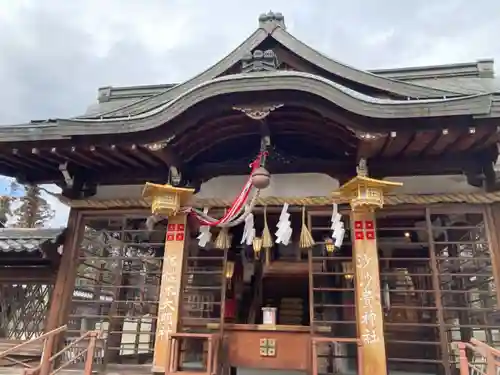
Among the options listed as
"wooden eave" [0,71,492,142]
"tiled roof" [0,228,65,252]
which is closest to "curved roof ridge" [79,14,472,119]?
"wooden eave" [0,71,492,142]

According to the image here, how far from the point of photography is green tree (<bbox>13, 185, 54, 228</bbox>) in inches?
958

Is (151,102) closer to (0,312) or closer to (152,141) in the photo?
(152,141)

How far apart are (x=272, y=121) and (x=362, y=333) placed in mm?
3477

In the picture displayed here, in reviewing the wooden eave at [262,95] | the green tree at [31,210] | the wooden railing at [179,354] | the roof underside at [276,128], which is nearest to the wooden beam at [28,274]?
the roof underside at [276,128]

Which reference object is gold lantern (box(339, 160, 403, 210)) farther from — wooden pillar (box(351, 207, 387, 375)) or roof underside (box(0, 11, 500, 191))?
roof underside (box(0, 11, 500, 191))

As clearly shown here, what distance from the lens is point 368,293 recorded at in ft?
20.2

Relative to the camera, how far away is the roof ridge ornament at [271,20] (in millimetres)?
7246

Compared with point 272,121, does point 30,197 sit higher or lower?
higher

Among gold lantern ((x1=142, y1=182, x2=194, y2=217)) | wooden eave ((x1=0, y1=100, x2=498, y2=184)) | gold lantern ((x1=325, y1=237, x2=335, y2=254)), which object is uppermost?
wooden eave ((x1=0, y1=100, x2=498, y2=184))

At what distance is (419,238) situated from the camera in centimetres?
958

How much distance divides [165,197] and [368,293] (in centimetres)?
354

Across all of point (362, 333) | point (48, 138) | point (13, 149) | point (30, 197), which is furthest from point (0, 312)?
point (30, 197)

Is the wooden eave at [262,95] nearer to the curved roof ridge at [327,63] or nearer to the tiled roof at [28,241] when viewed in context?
the curved roof ridge at [327,63]

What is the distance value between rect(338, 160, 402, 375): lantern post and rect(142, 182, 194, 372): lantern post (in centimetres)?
269
